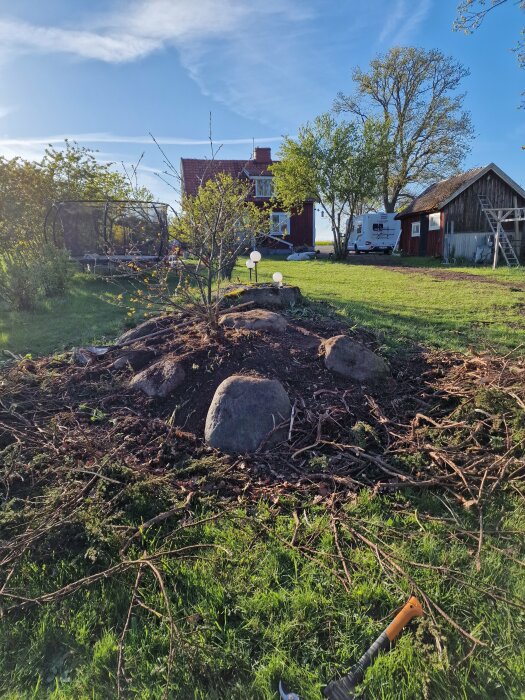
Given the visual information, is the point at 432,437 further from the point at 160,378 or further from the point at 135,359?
the point at 135,359

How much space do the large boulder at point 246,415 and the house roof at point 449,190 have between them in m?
22.1

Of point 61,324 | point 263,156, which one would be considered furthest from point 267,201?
point 61,324

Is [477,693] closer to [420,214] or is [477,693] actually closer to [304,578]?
[304,578]

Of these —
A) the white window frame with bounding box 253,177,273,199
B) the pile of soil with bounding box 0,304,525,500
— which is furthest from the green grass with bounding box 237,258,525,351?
the white window frame with bounding box 253,177,273,199

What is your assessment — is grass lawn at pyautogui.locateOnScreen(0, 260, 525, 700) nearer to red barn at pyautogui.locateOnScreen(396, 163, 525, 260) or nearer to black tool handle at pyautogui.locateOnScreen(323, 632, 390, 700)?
black tool handle at pyautogui.locateOnScreen(323, 632, 390, 700)

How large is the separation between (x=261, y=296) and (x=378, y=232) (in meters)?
27.0

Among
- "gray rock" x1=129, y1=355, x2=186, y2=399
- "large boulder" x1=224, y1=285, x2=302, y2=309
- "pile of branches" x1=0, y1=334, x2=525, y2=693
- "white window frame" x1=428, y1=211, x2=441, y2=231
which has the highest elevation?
"white window frame" x1=428, y1=211, x2=441, y2=231

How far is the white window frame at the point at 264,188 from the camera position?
1195 inches

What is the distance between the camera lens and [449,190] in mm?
22641

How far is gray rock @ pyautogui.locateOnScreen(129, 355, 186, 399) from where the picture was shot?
369cm

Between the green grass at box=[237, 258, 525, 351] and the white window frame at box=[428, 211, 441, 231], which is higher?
the white window frame at box=[428, 211, 441, 231]

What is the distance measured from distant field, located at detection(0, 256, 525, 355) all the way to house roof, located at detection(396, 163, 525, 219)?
38.1 feet

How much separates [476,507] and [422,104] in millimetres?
37944

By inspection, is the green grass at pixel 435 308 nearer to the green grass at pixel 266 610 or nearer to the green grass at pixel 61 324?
the green grass at pixel 266 610
